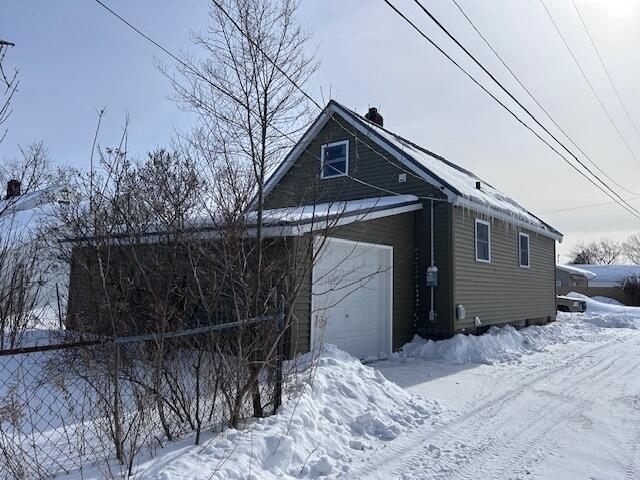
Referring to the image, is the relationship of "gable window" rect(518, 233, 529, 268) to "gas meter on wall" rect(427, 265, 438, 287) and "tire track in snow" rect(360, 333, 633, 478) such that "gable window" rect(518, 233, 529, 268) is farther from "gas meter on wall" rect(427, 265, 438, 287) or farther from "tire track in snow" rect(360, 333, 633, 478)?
"tire track in snow" rect(360, 333, 633, 478)

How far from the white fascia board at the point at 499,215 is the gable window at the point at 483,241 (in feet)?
1.13

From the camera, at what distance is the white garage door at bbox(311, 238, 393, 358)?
927cm

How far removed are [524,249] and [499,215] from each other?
3.38 m

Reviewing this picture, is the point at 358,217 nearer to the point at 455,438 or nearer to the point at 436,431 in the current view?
the point at 436,431

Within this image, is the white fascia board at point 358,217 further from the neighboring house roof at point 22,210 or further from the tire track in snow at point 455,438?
the neighboring house roof at point 22,210

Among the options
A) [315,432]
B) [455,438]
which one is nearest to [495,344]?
[455,438]

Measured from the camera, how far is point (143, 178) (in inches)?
298

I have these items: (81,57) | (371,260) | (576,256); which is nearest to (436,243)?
(371,260)

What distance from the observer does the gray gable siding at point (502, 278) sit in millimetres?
12266

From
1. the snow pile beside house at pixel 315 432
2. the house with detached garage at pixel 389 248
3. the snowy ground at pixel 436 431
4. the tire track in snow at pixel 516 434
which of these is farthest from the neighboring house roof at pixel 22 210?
the tire track in snow at pixel 516 434

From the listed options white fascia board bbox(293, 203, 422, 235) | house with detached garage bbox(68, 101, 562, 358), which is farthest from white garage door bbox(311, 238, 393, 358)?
white fascia board bbox(293, 203, 422, 235)

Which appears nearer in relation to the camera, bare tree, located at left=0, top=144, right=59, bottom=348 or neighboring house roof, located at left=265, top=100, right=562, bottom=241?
bare tree, located at left=0, top=144, right=59, bottom=348

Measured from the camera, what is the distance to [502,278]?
14.6 metres

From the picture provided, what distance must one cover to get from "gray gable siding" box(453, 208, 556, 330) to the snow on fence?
8.05 metres
